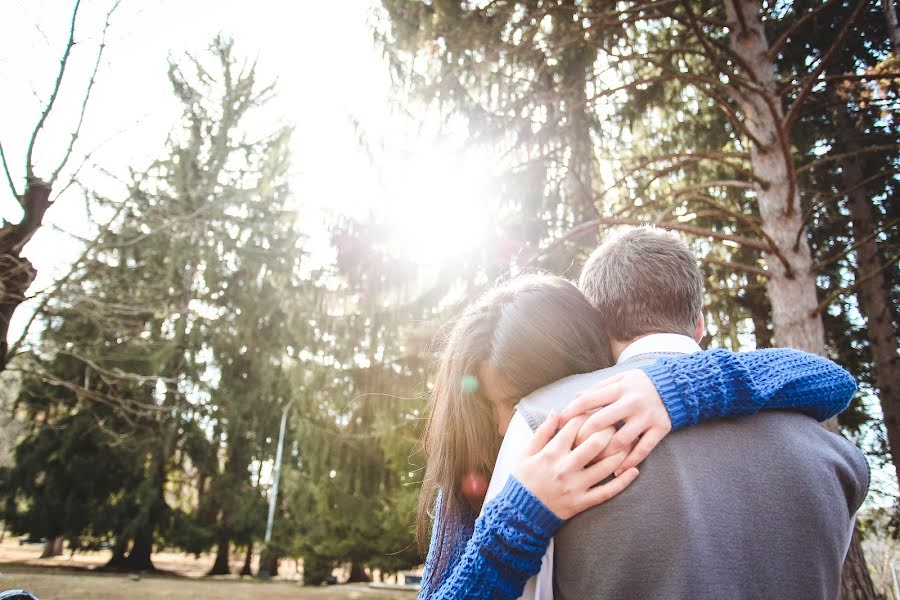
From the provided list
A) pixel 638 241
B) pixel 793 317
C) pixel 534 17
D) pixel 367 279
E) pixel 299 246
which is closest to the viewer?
pixel 638 241

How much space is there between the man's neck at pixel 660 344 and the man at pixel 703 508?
0.25ft

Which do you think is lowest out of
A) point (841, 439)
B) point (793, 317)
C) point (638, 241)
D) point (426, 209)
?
point (841, 439)

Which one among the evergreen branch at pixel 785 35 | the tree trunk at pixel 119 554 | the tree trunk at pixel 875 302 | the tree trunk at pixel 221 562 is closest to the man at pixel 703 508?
the evergreen branch at pixel 785 35

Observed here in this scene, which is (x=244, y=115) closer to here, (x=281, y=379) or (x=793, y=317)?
(x=281, y=379)

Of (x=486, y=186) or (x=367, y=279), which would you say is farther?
(x=367, y=279)

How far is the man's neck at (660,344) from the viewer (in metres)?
1.32

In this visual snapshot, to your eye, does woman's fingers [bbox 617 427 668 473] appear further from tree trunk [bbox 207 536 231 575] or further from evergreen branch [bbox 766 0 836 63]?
tree trunk [bbox 207 536 231 575]

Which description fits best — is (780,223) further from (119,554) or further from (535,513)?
(119,554)

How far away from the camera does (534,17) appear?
18.1 feet

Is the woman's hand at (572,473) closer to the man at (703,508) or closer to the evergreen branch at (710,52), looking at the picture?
the man at (703,508)

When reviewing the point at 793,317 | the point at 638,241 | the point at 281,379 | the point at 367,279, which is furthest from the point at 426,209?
the point at 281,379

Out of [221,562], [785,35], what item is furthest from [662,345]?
[221,562]

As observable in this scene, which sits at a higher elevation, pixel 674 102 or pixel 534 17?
pixel 674 102

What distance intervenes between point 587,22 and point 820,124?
473 cm
